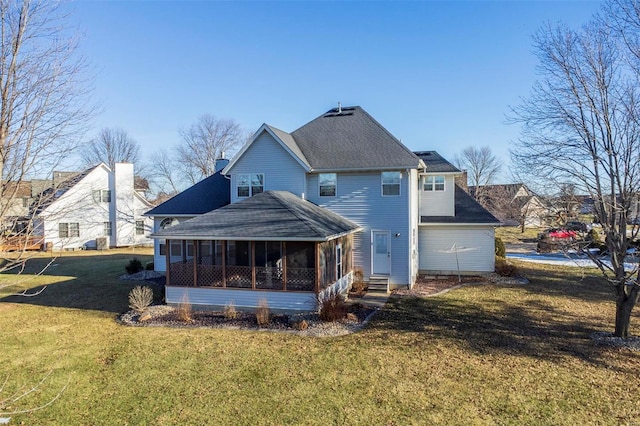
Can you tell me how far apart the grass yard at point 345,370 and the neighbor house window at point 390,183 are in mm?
5437

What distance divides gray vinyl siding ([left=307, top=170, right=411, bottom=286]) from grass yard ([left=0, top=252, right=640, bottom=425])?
135 inches

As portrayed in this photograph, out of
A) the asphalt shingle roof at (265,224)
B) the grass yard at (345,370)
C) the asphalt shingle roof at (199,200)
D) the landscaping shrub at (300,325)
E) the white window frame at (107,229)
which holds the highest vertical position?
the asphalt shingle roof at (199,200)

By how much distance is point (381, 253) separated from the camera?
1833 centimetres

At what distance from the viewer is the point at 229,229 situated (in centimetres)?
1441

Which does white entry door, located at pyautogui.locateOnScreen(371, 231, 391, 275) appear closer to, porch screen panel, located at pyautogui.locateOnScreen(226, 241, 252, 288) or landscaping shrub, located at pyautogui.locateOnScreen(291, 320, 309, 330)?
porch screen panel, located at pyautogui.locateOnScreen(226, 241, 252, 288)

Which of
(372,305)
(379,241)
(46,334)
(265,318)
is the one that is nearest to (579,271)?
(379,241)

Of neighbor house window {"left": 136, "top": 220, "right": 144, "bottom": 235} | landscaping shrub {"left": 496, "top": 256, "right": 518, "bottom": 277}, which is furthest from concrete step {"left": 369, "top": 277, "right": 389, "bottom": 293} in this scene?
neighbor house window {"left": 136, "top": 220, "right": 144, "bottom": 235}

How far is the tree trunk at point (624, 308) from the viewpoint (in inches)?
426

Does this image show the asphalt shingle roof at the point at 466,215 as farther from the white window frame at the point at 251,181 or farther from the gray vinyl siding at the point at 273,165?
the white window frame at the point at 251,181

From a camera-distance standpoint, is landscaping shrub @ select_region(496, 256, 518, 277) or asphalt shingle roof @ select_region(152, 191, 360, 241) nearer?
asphalt shingle roof @ select_region(152, 191, 360, 241)

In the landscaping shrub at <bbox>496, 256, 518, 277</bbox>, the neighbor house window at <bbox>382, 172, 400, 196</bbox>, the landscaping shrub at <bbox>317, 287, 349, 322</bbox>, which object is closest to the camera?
the landscaping shrub at <bbox>317, 287, 349, 322</bbox>

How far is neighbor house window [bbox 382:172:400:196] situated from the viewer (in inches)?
701

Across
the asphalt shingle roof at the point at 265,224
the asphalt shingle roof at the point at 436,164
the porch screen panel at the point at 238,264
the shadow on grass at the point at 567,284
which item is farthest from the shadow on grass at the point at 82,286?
the shadow on grass at the point at 567,284

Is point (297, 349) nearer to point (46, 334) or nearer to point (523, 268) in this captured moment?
point (46, 334)
